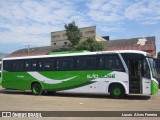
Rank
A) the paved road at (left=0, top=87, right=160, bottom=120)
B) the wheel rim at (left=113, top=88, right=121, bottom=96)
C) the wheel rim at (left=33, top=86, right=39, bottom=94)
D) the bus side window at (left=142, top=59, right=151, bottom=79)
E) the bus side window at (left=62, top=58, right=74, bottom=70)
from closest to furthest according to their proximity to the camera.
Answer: the paved road at (left=0, top=87, right=160, bottom=120) → the bus side window at (left=142, top=59, right=151, bottom=79) → the wheel rim at (left=113, top=88, right=121, bottom=96) → the bus side window at (left=62, top=58, right=74, bottom=70) → the wheel rim at (left=33, top=86, right=39, bottom=94)

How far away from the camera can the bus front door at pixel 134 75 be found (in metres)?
17.6

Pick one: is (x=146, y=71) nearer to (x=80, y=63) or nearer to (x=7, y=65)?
(x=80, y=63)

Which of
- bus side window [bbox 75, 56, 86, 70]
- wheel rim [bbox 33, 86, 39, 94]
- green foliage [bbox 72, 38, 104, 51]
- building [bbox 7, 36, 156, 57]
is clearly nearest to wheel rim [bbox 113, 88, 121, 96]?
bus side window [bbox 75, 56, 86, 70]

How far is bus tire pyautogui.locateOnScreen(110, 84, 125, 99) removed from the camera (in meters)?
18.1

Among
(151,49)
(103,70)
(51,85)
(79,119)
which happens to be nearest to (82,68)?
(103,70)

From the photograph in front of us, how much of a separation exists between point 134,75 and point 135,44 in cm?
4266

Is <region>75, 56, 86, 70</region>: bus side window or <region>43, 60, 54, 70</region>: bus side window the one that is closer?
<region>75, 56, 86, 70</region>: bus side window

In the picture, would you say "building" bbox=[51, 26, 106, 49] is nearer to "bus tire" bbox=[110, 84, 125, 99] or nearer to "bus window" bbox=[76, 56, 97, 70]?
"bus window" bbox=[76, 56, 97, 70]

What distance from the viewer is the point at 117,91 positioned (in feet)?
60.1

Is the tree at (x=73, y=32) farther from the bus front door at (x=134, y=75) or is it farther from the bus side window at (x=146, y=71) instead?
the bus side window at (x=146, y=71)

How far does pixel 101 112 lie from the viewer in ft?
40.2

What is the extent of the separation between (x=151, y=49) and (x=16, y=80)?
1353 inches

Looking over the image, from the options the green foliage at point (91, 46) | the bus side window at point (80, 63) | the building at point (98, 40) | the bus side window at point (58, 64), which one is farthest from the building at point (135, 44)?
the bus side window at point (80, 63)

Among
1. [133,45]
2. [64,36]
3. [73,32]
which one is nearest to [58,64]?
[133,45]
